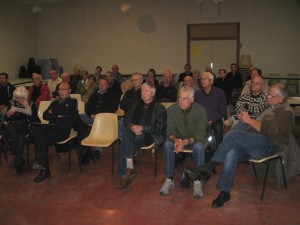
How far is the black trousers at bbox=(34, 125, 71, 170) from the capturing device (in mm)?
3947

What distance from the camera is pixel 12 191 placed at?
3.61 m

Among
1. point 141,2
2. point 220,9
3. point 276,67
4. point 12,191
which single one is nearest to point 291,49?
point 276,67

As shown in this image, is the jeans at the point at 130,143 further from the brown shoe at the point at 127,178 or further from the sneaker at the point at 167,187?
the sneaker at the point at 167,187

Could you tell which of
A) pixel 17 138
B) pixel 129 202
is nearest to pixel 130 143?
pixel 129 202

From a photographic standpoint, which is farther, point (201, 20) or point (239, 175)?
point (201, 20)

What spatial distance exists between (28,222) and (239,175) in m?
2.32

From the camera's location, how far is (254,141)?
3275 millimetres

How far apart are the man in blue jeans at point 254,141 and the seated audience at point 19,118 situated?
2145mm

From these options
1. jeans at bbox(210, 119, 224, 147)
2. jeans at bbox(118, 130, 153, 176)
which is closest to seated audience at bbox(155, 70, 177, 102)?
jeans at bbox(210, 119, 224, 147)

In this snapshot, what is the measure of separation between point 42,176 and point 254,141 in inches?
91.4

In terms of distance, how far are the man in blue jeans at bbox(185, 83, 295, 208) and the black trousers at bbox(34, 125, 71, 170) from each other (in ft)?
5.31

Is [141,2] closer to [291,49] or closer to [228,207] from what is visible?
[291,49]

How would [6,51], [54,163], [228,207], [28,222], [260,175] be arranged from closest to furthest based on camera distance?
1. [28,222]
2. [228,207]
3. [260,175]
4. [54,163]
5. [6,51]

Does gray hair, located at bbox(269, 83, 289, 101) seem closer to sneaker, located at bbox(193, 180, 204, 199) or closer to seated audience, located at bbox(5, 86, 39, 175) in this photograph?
sneaker, located at bbox(193, 180, 204, 199)
